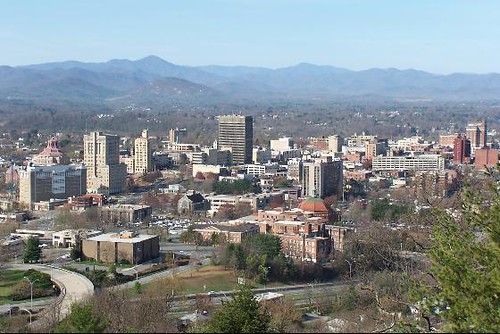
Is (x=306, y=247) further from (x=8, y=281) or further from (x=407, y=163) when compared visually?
(x=407, y=163)

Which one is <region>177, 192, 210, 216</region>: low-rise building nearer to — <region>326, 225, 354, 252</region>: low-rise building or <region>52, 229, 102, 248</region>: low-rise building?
<region>52, 229, 102, 248</region>: low-rise building

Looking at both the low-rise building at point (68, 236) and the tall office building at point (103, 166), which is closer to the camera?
the low-rise building at point (68, 236)

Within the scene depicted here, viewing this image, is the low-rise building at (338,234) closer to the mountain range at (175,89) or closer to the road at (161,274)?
the road at (161,274)

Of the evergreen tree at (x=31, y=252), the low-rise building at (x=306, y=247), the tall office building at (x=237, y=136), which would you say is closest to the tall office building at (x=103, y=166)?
the tall office building at (x=237, y=136)

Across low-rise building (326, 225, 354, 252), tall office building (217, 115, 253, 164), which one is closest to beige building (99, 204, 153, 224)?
low-rise building (326, 225, 354, 252)

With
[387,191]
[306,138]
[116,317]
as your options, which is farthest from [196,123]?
[116,317]

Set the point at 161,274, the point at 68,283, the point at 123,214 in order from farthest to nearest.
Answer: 1. the point at 123,214
2. the point at 161,274
3. the point at 68,283

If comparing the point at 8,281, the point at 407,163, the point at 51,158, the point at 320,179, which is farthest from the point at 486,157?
the point at 8,281
